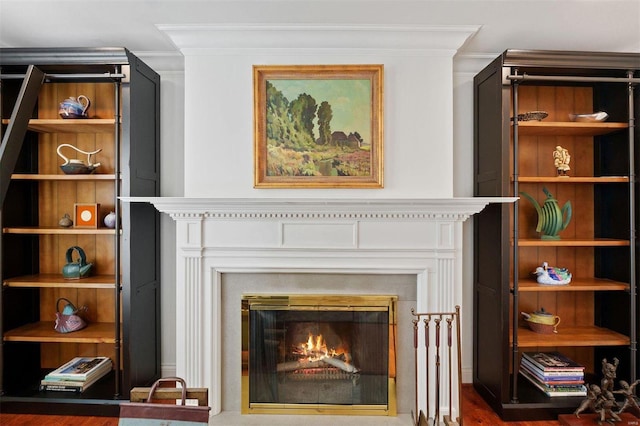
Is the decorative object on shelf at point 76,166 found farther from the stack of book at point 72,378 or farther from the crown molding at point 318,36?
the stack of book at point 72,378

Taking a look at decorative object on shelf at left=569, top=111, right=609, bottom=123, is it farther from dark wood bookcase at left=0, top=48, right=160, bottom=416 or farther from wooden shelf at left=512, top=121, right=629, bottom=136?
dark wood bookcase at left=0, top=48, right=160, bottom=416

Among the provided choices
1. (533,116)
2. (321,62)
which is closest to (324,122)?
(321,62)

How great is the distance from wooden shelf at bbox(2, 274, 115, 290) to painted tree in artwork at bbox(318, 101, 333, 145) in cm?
168

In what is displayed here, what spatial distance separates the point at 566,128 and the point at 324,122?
1624 mm

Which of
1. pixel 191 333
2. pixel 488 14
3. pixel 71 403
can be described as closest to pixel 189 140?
pixel 191 333

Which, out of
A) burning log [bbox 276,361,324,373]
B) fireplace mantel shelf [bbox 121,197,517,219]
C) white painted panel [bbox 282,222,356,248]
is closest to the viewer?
fireplace mantel shelf [bbox 121,197,517,219]

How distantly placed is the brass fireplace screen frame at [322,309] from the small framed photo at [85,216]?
1183 millimetres

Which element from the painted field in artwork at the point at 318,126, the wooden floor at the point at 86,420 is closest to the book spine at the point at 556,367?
the wooden floor at the point at 86,420

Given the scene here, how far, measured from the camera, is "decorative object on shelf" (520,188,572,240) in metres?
2.48

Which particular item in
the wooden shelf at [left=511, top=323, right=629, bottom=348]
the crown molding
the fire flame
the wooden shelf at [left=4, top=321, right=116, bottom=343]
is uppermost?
the crown molding

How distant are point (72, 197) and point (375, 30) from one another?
2462mm

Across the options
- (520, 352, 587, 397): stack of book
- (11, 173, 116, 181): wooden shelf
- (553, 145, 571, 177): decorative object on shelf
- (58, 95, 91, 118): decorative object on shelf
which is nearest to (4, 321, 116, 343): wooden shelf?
(11, 173, 116, 181): wooden shelf

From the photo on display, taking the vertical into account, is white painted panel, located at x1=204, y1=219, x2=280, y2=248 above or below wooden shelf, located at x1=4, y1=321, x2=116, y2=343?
above

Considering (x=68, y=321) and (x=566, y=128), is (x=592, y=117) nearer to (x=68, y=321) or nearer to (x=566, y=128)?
(x=566, y=128)
